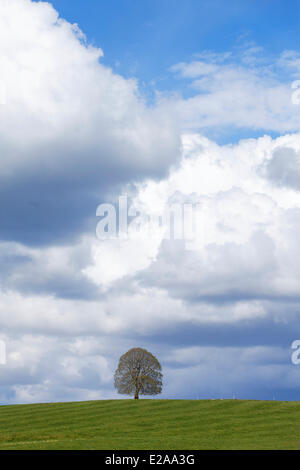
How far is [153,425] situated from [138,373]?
29.9 meters

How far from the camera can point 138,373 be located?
102m

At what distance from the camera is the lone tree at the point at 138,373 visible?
333 feet

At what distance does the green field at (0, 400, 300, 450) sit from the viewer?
1875 inches

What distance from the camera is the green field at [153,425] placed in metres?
47.6

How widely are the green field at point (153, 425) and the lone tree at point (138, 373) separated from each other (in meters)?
3.61

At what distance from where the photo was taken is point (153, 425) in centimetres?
7200

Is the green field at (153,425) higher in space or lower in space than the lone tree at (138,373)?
lower

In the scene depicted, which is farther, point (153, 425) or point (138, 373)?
point (138, 373)

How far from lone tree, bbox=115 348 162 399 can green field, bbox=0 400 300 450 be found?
3613 millimetres

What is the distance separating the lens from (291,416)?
7356 centimetres

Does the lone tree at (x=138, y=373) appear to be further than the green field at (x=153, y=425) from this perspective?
Yes
